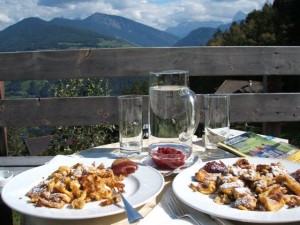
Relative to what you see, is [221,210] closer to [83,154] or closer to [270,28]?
[83,154]

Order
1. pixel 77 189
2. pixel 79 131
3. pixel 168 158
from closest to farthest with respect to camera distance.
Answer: pixel 77 189, pixel 168 158, pixel 79 131

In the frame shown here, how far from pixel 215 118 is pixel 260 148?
23 cm

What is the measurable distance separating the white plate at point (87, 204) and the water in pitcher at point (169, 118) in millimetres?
183

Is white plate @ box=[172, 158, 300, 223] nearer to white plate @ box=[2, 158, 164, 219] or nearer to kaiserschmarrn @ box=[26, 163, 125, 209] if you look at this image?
white plate @ box=[2, 158, 164, 219]

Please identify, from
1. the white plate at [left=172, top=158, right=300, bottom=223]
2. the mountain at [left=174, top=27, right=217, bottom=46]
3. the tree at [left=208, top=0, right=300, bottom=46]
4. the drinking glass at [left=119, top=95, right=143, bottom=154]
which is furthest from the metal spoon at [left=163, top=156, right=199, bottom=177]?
the mountain at [left=174, top=27, right=217, bottom=46]

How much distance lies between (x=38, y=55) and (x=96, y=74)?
0.47m

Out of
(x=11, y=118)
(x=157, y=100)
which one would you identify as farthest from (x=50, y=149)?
(x=157, y=100)

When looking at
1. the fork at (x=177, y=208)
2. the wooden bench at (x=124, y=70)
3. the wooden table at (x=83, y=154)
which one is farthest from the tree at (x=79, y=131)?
the fork at (x=177, y=208)

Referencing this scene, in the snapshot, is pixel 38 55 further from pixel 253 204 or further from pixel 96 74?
pixel 253 204

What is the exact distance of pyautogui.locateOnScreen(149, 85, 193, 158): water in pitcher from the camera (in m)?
1.47

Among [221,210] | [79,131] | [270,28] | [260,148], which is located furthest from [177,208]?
[270,28]

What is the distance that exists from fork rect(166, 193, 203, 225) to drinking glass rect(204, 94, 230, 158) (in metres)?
0.51

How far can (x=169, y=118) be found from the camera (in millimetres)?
1488

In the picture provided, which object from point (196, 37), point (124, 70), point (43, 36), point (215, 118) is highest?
point (196, 37)
